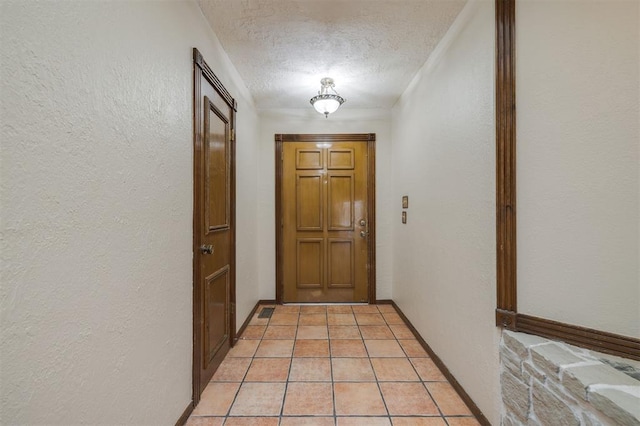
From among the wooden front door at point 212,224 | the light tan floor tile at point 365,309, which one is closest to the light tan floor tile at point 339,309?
the light tan floor tile at point 365,309

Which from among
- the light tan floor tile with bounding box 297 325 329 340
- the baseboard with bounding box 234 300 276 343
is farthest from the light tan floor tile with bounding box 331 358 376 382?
the baseboard with bounding box 234 300 276 343

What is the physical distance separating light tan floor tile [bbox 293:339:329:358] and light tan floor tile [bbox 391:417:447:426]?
0.85 m

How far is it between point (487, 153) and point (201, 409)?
221cm

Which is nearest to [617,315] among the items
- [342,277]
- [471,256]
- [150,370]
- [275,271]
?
[471,256]

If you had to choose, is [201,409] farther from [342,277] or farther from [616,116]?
[616,116]

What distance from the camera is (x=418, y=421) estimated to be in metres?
1.66

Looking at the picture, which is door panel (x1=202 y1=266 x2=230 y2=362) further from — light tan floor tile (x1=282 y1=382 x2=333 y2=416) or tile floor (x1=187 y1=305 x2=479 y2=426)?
light tan floor tile (x1=282 y1=382 x2=333 y2=416)

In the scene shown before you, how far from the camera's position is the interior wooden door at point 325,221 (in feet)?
12.2

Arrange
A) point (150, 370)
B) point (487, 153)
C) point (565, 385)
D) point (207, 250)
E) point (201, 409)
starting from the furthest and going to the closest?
1. point (207, 250)
2. point (201, 409)
3. point (487, 153)
4. point (150, 370)
5. point (565, 385)

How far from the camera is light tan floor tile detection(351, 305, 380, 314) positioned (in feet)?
11.3

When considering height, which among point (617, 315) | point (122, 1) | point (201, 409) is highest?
point (122, 1)

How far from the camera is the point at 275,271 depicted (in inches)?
147

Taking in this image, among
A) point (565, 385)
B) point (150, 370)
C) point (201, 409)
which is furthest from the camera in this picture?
point (201, 409)

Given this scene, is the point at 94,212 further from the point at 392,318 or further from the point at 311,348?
the point at 392,318
